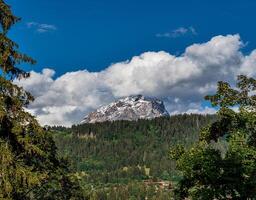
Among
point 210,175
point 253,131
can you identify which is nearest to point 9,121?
point 210,175

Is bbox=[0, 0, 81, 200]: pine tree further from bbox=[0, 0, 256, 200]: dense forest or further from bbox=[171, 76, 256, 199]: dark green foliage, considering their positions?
bbox=[171, 76, 256, 199]: dark green foliage

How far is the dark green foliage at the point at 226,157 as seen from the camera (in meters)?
31.2

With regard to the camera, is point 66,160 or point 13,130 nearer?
point 13,130

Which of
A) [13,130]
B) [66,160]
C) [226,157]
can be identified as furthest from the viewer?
[66,160]

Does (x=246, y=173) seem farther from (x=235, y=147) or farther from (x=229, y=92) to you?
(x=229, y=92)

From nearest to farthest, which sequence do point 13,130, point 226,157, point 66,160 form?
point 13,130 < point 226,157 < point 66,160

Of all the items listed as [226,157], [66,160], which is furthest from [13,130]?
[66,160]

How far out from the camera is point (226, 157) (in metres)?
32.3

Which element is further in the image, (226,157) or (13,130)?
(226,157)

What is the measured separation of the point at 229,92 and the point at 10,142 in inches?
734

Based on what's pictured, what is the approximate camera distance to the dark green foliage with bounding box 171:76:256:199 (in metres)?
31.2

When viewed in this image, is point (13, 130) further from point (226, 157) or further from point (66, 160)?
point (66, 160)

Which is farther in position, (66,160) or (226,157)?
(66,160)

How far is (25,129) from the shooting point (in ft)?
71.2
